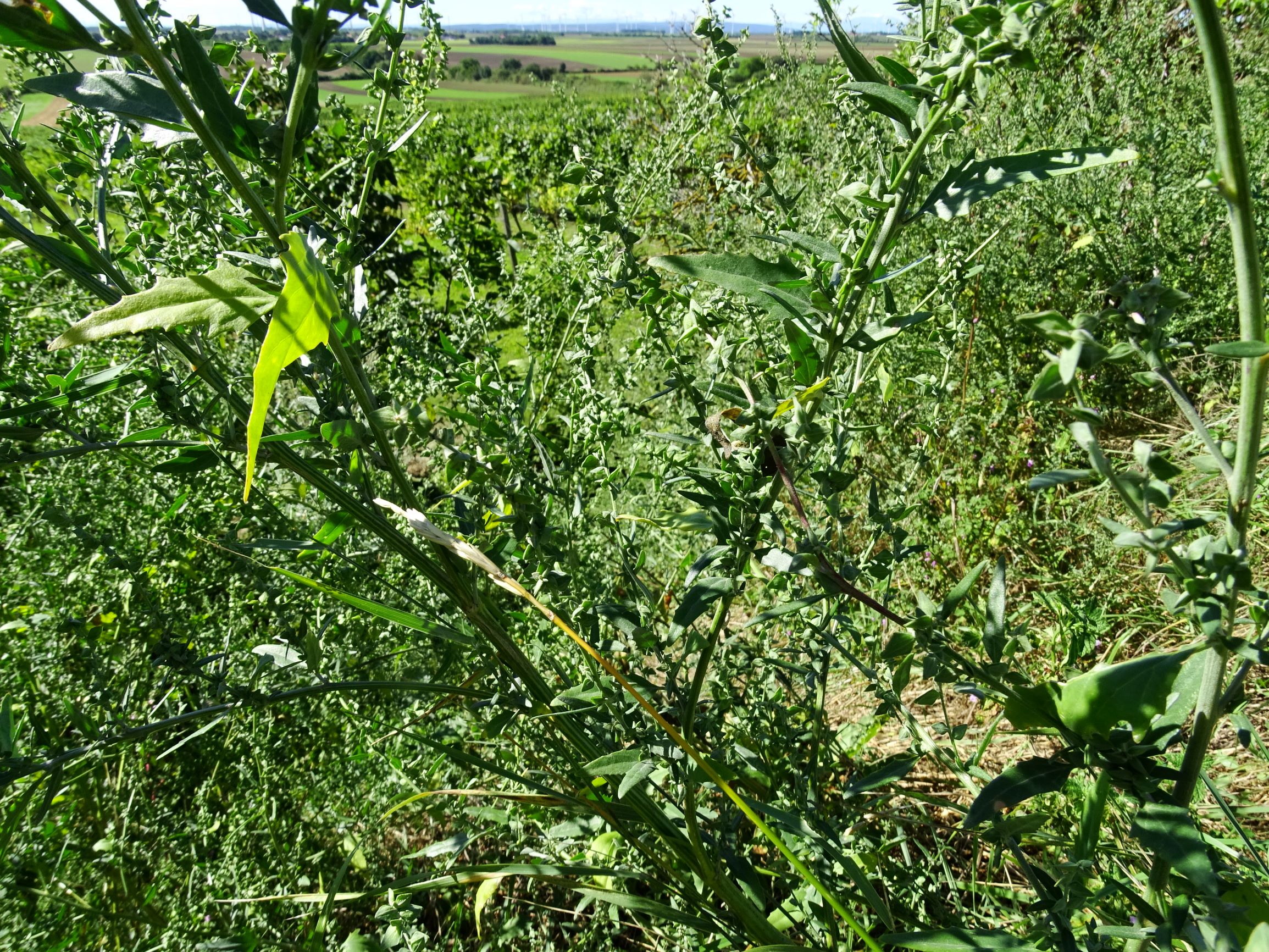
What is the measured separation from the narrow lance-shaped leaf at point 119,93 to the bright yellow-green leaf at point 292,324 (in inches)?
5.7

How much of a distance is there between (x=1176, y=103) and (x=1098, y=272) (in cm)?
97

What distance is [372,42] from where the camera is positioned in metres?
0.58

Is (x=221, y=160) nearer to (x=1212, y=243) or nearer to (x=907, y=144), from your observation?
(x=907, y=144)

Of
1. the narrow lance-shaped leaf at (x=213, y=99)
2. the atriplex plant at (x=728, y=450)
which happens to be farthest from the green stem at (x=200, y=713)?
the narrow lance-shaped leaf at (x=213, y=99)

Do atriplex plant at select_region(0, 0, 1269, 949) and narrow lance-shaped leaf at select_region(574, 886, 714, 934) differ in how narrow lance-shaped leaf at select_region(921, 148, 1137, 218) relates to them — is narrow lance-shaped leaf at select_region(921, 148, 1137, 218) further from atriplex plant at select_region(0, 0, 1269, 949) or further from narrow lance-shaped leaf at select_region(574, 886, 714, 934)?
narrow lance-shaped leaf at select_region(574, 886, 714, 934)

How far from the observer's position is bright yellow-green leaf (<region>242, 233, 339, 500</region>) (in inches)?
16.1

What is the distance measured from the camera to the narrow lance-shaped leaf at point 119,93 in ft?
1.59

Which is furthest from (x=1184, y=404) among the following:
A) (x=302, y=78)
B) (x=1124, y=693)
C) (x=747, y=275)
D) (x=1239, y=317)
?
(x=302, y=78)

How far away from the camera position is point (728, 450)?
0.67m

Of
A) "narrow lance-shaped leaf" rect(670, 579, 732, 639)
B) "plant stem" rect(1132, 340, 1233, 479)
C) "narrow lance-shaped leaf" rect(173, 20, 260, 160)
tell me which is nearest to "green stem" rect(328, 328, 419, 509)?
"narrow lance-shaped leaf" rect(173, 20, 260, 160)

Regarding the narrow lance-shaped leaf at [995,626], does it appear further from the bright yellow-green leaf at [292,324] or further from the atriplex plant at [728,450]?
the bright yellow-green leaf at [292,324]

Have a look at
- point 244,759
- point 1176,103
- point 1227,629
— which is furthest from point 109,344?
point 1176,103

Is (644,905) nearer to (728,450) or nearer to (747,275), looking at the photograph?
(728,450)

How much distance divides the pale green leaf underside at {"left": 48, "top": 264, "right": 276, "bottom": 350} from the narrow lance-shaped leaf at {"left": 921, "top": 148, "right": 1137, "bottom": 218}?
0.42 m
